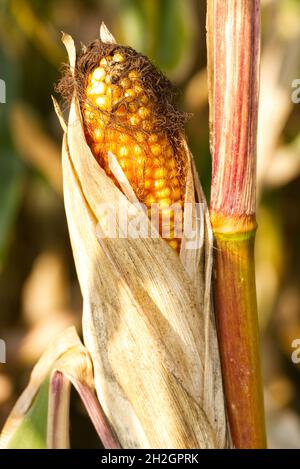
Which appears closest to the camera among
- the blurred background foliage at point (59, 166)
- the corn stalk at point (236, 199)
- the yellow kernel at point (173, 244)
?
the corn stalk at point (236, 199)

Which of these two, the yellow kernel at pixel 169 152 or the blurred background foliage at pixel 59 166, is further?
the blurred background foliage at pixel 59 166

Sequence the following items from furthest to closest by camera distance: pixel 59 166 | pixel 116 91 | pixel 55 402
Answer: pixel 59 166 < pixel 55 402 < pixel 116 91

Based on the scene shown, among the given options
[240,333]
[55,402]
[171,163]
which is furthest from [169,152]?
[55,402]

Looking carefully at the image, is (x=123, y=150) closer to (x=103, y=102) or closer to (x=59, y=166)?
(x=103, y=102)

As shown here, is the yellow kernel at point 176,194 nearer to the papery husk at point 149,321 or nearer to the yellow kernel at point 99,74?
the papery husk at point 149,321

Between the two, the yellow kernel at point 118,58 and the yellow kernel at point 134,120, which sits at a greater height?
the yellow kernel at point 118,58

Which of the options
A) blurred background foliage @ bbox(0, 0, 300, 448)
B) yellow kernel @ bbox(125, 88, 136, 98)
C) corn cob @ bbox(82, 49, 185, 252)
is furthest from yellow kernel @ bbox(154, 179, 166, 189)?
blurred background foliage @ bbox(0, 0, 300, 448)

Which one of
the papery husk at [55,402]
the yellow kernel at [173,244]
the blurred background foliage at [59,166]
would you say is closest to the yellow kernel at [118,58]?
the yellow kernel at [173,244]

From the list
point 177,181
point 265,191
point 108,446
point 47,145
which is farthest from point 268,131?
point 108,446
